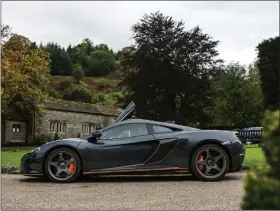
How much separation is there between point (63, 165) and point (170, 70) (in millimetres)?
30380

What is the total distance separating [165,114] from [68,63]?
8997 centimetres

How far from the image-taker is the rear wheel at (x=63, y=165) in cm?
856

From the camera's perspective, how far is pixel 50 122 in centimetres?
4447

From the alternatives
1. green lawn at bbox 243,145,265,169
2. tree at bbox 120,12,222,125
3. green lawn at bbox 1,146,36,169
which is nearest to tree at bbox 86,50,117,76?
tree at bbox 120,12,222,125

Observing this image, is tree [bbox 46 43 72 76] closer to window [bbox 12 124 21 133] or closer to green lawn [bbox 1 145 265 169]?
window [bbox 12 124 21 133]

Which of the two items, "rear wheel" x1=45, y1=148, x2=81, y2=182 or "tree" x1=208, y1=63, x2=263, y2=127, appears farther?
"tree" x1=208, y1=63, x2=263, y2=127

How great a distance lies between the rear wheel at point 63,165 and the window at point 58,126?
3661 centimetres

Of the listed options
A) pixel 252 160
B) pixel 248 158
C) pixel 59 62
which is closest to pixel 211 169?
pixel 252 160

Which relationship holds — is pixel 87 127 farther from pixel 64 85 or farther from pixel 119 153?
pixel 64 85

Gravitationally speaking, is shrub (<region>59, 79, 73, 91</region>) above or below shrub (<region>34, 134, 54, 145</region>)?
above

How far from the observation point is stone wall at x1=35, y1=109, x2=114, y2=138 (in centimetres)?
4347

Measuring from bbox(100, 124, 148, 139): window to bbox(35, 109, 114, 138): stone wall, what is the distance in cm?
3437

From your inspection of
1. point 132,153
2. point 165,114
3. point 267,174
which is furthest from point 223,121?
point 267,174

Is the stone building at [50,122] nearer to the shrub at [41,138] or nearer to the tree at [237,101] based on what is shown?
the shrub at [41,138]
